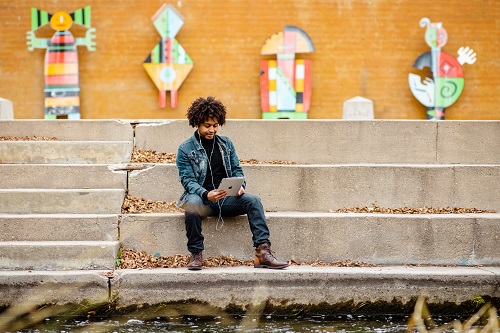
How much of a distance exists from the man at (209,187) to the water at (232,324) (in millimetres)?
528

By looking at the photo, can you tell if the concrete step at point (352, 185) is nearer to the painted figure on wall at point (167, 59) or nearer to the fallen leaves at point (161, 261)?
the fallen leaves at point (161, 261)

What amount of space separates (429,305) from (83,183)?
3.45 m

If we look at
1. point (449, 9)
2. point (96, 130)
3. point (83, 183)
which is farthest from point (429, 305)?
point (449, 9)

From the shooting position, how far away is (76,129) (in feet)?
25.3

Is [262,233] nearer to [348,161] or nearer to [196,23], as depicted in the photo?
[348,161]

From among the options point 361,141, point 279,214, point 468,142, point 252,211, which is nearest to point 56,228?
point 252,211

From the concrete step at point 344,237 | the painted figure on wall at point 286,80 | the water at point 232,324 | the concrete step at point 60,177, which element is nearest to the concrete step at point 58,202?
the concrete step at point 60,177

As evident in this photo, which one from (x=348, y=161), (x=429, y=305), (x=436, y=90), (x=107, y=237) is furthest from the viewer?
(x=436, y=90)

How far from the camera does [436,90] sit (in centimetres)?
1171

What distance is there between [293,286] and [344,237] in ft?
2.92

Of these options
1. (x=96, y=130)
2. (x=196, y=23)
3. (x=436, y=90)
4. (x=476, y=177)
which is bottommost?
(x=476, y=177)

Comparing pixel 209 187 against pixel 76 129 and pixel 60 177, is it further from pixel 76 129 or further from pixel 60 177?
pixel 76 129

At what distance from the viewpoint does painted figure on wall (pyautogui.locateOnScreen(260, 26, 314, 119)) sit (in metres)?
11.5

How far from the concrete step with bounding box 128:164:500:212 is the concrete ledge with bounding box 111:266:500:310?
4.15ft
